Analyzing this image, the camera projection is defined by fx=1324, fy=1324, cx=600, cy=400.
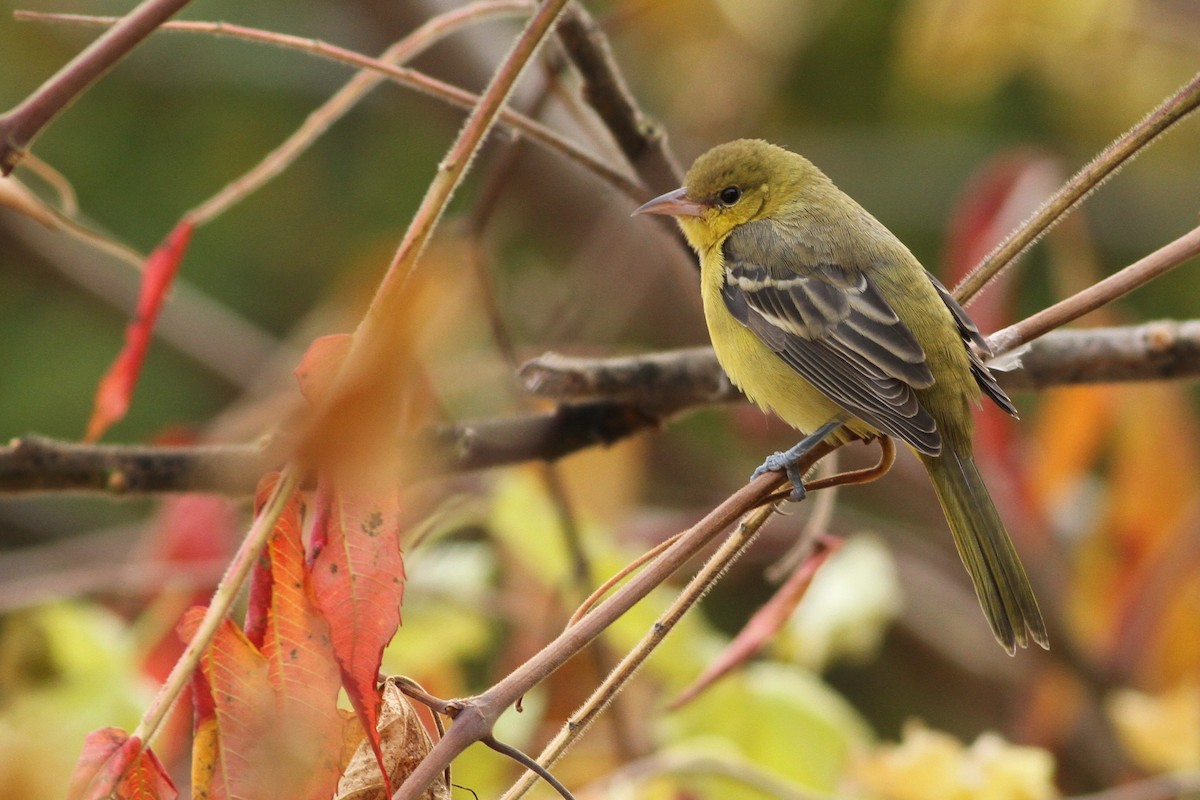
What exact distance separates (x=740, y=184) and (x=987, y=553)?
99cm

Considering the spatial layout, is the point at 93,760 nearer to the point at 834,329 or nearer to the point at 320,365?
the point at 320,365

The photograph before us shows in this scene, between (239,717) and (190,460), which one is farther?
(190,460)

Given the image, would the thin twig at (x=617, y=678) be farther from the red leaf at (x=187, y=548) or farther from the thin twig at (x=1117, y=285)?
the red leaf at (x=187, y=548)

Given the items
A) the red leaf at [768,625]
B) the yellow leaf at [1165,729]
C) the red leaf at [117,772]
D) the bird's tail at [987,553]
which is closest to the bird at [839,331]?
the bird's tail at [987,553]

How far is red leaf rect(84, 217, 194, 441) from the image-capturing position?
1.68 metres

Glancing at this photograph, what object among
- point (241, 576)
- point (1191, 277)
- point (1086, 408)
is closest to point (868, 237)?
point (1086, 408)

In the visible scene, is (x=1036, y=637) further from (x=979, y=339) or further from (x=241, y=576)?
(x=241, y=576)

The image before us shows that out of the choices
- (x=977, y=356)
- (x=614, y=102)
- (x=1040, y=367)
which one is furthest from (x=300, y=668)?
(x=977, y=356)

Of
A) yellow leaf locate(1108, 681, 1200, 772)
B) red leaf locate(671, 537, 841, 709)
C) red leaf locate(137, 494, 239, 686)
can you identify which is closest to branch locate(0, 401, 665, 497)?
red leaf locate(671, 537, 841, 709)

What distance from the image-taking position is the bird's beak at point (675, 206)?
6.91 feet

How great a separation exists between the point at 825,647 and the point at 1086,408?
80cm

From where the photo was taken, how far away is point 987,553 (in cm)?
196

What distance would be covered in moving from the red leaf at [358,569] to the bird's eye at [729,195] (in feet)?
5.22

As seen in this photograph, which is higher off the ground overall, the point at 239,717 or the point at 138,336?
the point at 138,336
